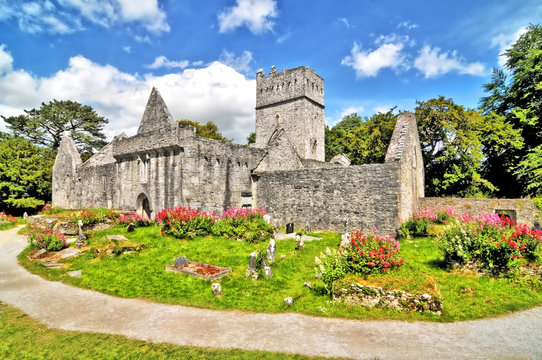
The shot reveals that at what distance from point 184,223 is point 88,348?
30.3 ft

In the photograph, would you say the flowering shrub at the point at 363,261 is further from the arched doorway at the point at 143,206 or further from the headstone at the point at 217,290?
the arched doorway at the point at 143,206

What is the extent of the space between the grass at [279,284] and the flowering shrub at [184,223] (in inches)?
61.5

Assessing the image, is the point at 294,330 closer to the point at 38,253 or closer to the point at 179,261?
the point at 179,261

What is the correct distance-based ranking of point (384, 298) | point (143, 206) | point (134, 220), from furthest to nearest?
point (143, 206) < point (134, 220) < point (384, 298)

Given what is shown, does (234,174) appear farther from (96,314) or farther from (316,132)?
(316,132)

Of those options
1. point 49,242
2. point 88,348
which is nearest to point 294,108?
point 49,242

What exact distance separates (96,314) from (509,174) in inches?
1128

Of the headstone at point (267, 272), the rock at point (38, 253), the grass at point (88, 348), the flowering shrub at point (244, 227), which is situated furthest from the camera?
the flowering shrub at point (244, 227)

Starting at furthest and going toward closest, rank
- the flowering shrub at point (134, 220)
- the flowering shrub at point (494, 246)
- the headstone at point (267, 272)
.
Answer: the flowering shrub at point (134, 220) < the headstone at point (267, 272) < the flowering shrub at point (494, 246)

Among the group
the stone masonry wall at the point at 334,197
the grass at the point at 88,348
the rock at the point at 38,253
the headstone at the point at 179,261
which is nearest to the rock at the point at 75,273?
the rock at the point at 38,253

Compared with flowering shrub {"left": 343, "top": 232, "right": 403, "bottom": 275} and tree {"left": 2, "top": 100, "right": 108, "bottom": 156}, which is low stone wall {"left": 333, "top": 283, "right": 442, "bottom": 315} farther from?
tree {"left": 2, "top": 100, "right": 108, "bottom": 156}

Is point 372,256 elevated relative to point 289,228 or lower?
elevated

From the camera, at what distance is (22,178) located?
3275cm

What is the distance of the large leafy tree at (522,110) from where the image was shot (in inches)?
799
